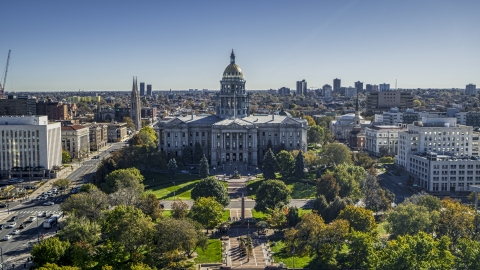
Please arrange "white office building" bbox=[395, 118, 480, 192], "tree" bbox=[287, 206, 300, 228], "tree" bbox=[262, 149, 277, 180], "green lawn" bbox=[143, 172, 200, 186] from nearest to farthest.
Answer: "tree" bbox=[287, 206, 300, 228] → "white office building" bbox=[395, 118, 480, 192] → "tree" bbox=[262, 149, 277, 180] → "green lawn" bbox=[143, 172, 200, 186]

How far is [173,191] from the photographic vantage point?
365ft

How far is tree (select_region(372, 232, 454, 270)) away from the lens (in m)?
53.8

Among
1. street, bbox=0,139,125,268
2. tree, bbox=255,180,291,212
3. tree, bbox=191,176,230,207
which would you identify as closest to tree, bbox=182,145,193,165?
street, bbox=0,139,125,268

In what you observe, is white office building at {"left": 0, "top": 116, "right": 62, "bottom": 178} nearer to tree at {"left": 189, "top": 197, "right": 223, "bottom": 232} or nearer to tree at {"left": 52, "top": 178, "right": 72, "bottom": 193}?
tree at {"left": 52, "top": 178, "right": 72, "bottom": 193}

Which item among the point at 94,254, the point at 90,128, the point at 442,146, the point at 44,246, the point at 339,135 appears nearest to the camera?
the point at 44,246

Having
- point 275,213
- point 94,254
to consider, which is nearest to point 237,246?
point 275,213

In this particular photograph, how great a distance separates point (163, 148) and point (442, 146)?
252 feet

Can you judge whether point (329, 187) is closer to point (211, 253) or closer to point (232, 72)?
point (211, 253)

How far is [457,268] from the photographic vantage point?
55.2 metres

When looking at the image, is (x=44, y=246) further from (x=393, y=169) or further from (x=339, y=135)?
(x=339, y=135)

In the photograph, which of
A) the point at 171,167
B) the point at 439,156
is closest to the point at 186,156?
the point at 171,167

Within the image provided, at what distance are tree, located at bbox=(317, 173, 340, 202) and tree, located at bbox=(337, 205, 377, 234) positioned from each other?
1809cm

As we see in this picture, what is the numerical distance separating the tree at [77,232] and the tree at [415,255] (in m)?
39.0

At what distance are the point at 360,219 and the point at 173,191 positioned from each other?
1986 inches
